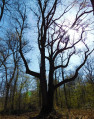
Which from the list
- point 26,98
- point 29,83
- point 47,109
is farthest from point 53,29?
point 26,98

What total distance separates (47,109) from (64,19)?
25.1 ft

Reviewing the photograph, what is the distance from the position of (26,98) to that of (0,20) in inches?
821

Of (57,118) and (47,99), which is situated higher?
(47,99)

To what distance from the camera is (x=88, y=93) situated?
2320 cm

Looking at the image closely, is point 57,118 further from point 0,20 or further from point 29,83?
point 29,83

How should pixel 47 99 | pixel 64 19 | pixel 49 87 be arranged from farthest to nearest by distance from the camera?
pixel 64 19, pixel 49 87, pixel 47 99

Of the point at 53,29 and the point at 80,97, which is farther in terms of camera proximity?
the point at 80,97

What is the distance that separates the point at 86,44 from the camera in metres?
9.16

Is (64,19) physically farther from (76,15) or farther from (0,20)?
(0,20)

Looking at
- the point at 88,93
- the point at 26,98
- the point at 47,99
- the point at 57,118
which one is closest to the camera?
the point at 57,118

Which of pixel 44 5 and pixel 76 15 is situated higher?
pixel 44 5

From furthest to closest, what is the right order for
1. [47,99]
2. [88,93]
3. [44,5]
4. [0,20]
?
1. [88,93]
2. [44,5]
3. [47,99]
4. [0,20]

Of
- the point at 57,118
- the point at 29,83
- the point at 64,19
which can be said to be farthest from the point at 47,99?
the point at 29,83

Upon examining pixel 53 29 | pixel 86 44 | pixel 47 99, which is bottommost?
pixel 47 99
